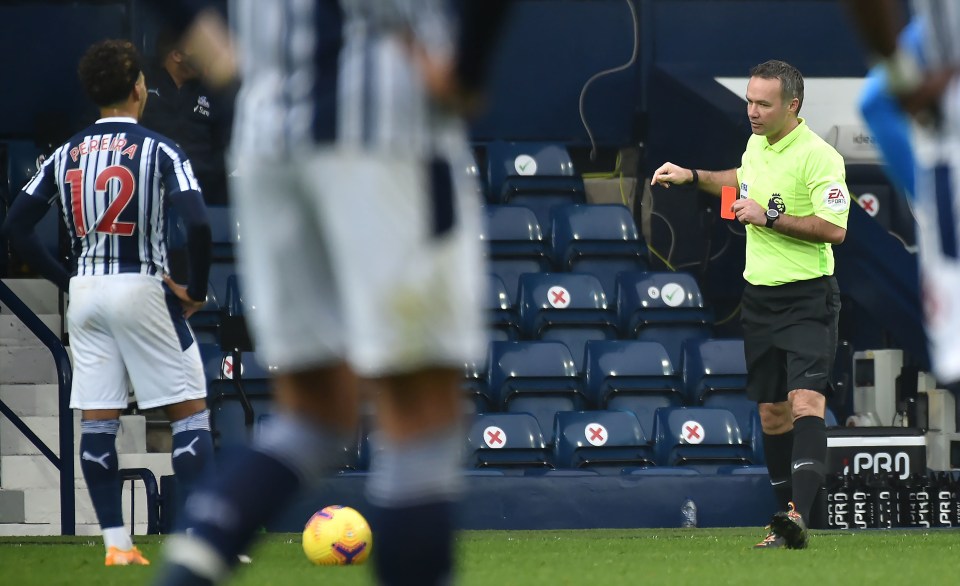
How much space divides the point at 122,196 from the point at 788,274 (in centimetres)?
292

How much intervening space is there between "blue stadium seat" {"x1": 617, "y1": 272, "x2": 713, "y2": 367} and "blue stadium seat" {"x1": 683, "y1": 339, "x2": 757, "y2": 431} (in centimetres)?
35

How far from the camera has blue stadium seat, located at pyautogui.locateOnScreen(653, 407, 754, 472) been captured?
33.9 feet

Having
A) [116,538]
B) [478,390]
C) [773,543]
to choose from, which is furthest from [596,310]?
[116,538]

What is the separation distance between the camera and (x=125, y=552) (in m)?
6.18

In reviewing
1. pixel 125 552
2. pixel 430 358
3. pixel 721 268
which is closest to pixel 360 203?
pixel 430 358

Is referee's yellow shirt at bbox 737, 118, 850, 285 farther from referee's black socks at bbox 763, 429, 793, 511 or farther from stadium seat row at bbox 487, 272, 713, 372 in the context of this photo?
stadium seat row at bbox 487, 272, 713, 372

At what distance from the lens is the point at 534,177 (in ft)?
40.6

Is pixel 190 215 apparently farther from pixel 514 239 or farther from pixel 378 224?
pixel 514 239

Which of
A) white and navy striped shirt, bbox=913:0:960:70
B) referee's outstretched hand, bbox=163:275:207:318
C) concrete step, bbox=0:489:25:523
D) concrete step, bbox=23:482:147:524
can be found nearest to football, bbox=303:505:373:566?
referee's outstretched hand, bbox=163:275:207:318

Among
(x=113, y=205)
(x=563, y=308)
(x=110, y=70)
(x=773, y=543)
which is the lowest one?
(x=773, y=543)

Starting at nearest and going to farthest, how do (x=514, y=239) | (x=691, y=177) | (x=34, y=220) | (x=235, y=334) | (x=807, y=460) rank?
(x=34, y=220) → (x=807, y=460) → (x=691, y=177) → (x=235, y=334) → (x=514, y=239)

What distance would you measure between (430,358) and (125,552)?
4.02m

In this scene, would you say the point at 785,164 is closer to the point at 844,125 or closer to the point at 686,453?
the point at 686,453

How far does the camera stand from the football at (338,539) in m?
6.27
